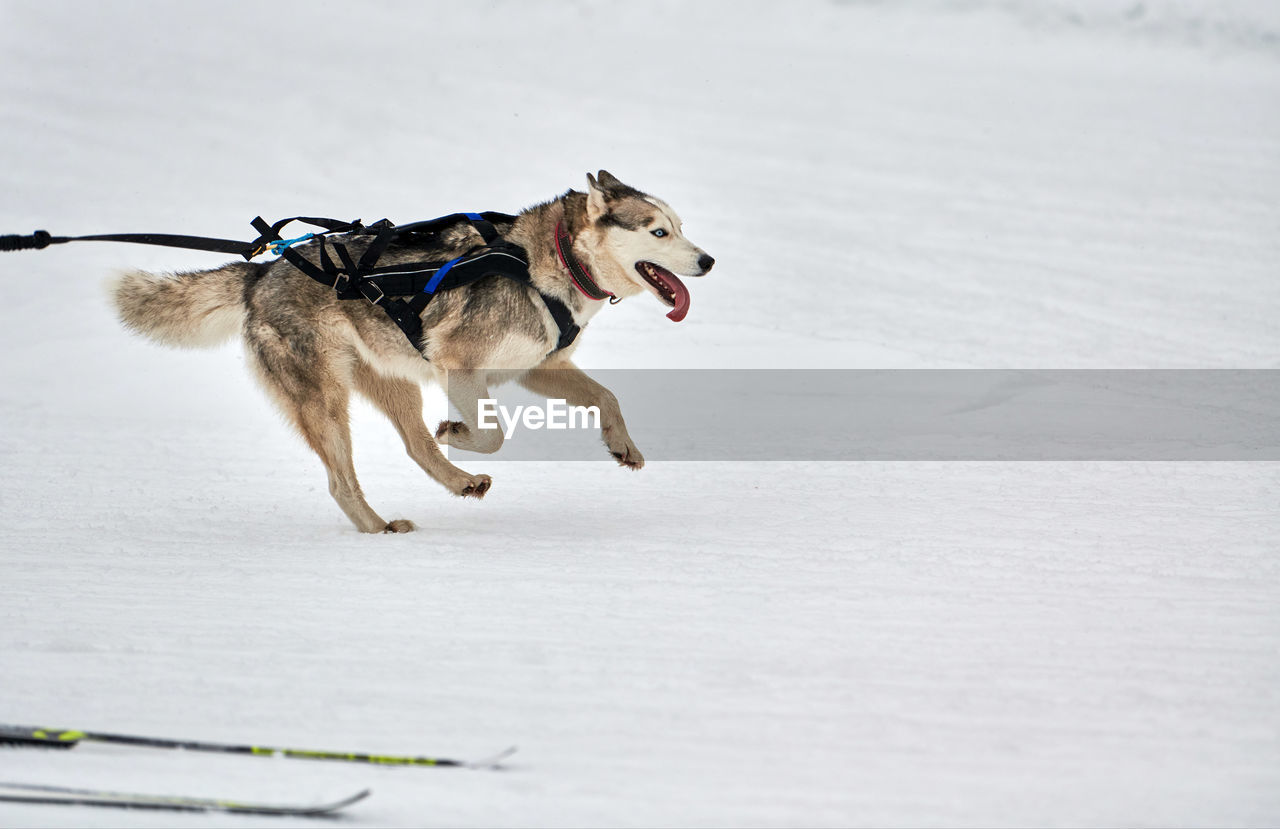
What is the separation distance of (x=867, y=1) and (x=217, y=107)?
9900 millimetres

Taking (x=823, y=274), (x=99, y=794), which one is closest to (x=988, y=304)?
(x=823, y=274)

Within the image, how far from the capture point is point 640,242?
5211mm

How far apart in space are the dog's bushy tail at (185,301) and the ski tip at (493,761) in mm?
3279

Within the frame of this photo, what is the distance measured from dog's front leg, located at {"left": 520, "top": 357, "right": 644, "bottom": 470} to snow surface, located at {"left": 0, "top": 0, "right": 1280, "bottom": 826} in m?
0.34

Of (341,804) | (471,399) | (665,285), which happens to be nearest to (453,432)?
(471,399)

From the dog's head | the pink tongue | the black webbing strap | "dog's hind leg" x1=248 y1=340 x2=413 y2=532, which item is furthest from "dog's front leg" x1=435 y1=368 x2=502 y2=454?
the black webbing strap

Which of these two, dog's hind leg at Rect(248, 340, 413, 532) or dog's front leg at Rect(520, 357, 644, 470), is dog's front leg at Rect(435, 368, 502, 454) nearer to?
dog's front leg at Rect(520, 357, 644, 470)

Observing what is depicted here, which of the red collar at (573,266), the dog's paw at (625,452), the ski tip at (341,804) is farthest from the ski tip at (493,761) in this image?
the red collar at (573,266)

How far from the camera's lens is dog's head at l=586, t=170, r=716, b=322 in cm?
521

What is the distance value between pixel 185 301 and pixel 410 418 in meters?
1.12

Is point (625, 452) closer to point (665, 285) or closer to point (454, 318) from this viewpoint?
point (665, 285)

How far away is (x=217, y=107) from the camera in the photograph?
16.6m

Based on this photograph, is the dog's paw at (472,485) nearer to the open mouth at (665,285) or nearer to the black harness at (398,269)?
the black harness at (398,269)

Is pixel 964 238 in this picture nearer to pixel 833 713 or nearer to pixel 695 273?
pixel 695 273
